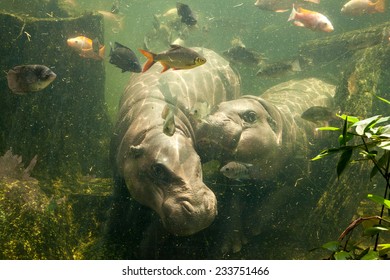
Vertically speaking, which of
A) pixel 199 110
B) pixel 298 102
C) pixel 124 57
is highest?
pixel 124 57

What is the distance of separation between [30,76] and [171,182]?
7.70 feet

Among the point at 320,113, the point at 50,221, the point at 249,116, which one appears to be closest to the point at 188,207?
the point at 50,221

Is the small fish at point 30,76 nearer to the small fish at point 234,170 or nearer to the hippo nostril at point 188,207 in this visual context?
the hippo nostril at point 188,207

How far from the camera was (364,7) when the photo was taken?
30.5 feet

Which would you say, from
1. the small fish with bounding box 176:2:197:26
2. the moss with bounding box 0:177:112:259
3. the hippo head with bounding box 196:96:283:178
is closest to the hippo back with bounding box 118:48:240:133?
the hippo head with bounding box 196:96:283:178

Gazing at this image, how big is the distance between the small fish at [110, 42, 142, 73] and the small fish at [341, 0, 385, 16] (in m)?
6.71

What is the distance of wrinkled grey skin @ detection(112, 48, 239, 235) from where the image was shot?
4.34 meters

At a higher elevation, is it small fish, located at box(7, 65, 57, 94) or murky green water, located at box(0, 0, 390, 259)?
small fish, located at box(7, 65, 57, 94)

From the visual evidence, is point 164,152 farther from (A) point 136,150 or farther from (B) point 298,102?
(B) point 298,102

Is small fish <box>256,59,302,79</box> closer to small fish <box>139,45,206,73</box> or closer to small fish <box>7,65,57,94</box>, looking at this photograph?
small fish <box>139,45,206,73</box>

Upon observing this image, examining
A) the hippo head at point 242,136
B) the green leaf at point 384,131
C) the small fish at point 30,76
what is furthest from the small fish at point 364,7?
the green leaf at point 384,131

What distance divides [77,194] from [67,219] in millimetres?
818

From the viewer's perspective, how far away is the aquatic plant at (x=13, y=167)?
5.95 m
